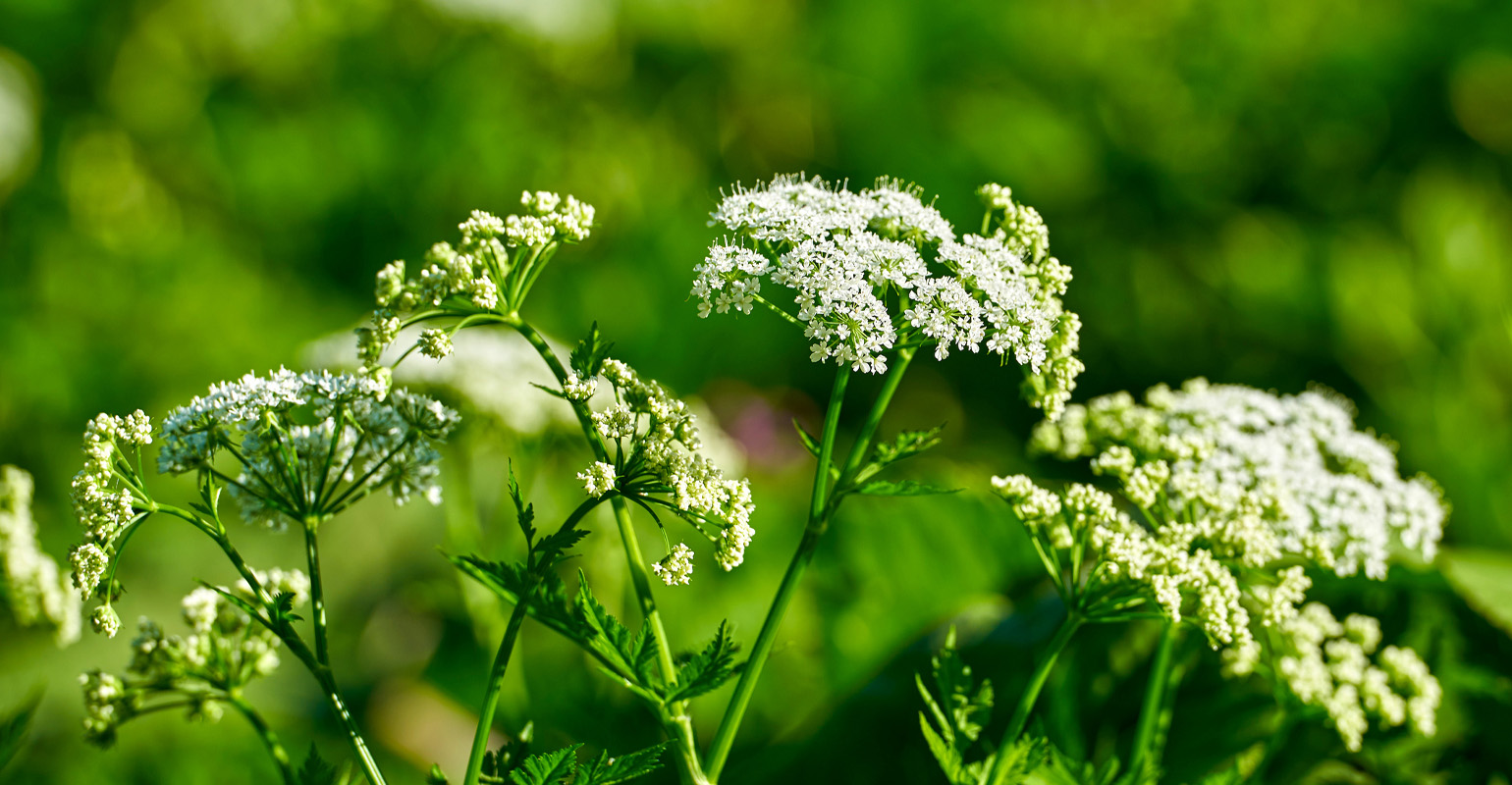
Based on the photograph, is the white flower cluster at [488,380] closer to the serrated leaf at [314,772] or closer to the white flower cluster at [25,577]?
the white flower cluster at [25,577]

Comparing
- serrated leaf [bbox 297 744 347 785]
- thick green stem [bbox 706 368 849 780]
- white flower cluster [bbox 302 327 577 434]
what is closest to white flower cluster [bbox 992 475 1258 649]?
thick green stem [bbox 706 368 849 780]

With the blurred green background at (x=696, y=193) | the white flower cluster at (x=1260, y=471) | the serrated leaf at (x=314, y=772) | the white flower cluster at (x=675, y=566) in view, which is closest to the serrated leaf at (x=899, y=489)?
the white flower cluster at (x=675, y=566)

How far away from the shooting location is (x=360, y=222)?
4.96 meters

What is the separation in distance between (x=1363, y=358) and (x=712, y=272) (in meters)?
3.88

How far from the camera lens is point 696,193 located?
5.00m

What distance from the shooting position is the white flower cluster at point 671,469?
1044 mm

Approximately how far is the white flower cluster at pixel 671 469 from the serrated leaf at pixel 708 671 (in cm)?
9

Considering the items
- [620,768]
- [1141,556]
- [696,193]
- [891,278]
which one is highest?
[696,193]

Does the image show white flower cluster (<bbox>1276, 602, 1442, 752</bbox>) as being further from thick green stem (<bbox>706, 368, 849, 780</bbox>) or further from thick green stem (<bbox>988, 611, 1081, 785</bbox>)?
thick green stem (<bbox>706, 368, 849, 780</bbox>)

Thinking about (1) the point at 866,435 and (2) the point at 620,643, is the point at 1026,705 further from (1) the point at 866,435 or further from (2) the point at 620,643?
(2) the point at 620,643

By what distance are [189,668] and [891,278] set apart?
95 cm

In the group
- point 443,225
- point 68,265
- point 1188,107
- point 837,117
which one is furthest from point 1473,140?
point 68,265

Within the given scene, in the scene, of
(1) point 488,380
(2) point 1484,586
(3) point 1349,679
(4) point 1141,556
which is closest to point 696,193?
(1) point 488,380

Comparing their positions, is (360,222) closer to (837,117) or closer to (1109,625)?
(837,117)
